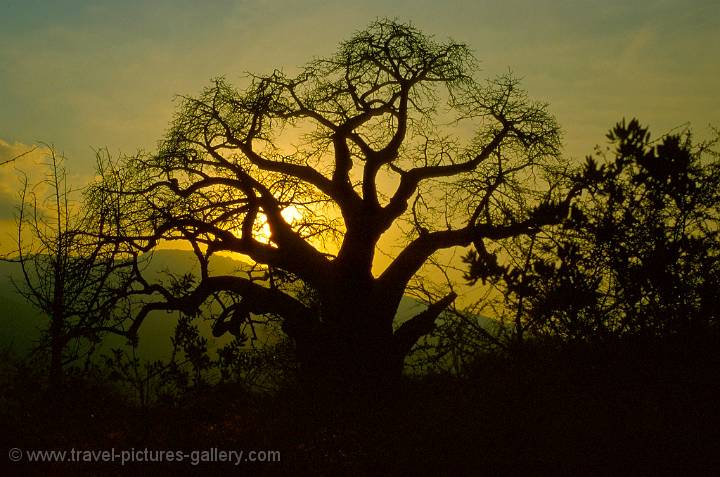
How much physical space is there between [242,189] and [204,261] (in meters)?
1.50

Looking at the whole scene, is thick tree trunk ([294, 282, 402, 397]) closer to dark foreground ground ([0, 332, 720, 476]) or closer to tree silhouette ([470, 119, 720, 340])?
dark foreground ground ([0, 332, 720, 476])

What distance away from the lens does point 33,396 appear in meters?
→ 6.69

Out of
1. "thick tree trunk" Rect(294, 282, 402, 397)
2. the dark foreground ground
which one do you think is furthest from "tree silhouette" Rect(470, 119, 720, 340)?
"thick tree trunk" Rect(294, 282, 402, 397)

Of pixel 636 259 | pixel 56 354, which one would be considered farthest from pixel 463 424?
pixel 56 354

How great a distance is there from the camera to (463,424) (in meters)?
5.27

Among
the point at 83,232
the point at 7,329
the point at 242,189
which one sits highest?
the point at 7,329

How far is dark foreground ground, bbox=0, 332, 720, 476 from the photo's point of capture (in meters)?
3.33

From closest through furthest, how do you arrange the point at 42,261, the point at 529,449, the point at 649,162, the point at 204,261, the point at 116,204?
the point at 649,162
the point at 529,449
the point at 42,261
the point at 116,204
the point at 204,261

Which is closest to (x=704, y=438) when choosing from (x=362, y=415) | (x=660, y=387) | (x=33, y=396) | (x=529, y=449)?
(x=660, y=387)

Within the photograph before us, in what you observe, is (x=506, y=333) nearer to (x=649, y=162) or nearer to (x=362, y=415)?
(x=649, y=162)

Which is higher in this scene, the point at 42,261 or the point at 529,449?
the point at 42,261

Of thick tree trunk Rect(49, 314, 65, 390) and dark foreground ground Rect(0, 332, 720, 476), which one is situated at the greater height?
thick tree trunk Rect(49, 314, 65, 390)

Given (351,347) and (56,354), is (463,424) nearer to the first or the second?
(351,347)

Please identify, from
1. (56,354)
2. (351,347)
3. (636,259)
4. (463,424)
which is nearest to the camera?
(636,259)
